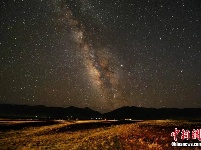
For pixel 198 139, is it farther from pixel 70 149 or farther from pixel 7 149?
pixel 7 149

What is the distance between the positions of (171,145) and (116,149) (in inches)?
185

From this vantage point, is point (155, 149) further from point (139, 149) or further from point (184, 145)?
point (184, 145)

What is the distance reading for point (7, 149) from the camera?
20.3 m

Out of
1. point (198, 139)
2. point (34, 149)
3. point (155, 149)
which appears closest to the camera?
point (155, 149)

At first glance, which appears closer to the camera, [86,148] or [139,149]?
[139,149]

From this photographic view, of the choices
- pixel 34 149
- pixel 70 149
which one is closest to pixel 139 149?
pixel 70 149

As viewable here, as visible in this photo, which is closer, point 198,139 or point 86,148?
point 86,148

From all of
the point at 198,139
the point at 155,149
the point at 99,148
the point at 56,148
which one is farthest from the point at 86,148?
the point at 198,139

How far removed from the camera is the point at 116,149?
1917 cm

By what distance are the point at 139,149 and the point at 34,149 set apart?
808 cm

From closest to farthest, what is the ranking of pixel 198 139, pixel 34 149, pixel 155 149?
1. pixel 155 149
2. pixel 34 149
3. pixel 198 139

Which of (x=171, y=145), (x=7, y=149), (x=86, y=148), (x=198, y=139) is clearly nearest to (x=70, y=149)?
(x=86, y=148)

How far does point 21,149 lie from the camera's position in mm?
20031

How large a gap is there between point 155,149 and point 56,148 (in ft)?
25.7
